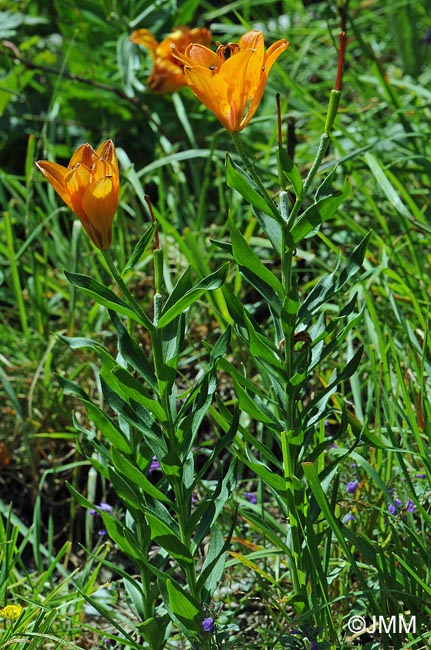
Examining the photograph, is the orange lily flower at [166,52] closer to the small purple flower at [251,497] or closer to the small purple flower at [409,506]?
the small purple flower at [251,497]

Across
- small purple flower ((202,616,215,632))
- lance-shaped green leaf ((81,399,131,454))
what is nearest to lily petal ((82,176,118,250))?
lance-shaped green leaf ((81,399,131,454))

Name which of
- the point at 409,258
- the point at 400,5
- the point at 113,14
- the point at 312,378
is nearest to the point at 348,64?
the point at 400,5

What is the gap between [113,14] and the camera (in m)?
2.61

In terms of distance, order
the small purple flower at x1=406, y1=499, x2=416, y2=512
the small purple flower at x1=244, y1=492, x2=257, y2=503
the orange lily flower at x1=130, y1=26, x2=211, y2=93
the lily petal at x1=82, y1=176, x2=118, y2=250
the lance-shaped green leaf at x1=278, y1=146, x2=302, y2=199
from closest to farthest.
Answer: the lily petal at x1=82, y1=176, x2=118, y2=250 → the lance-shaped green leaf at x1=278, y1=146, x2=302, y2=199 → the small purple flower at x1=406, y1=499, x2=416, y2=512 → the small purple flower at x1=244, y1=492, x2=257, y2=503 → the orange lily flower at x1=130, y1=26, x2=211, y2=93

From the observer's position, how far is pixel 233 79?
3.60 feet

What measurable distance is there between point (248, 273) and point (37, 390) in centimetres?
103

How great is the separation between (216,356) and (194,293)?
0.47 ft

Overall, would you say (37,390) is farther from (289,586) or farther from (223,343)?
(223,343)

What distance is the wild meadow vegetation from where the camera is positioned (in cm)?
119

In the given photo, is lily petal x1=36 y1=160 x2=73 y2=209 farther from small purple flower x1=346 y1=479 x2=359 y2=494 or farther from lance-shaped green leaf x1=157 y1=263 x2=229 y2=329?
small purple flower x1=346 y1=479 x2=359 y2=494

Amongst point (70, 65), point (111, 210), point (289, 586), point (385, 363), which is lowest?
point (289, 586)

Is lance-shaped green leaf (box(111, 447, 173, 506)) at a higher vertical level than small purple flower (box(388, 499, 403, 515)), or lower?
higher

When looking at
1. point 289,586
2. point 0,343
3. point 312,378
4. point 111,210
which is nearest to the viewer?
point 111,210

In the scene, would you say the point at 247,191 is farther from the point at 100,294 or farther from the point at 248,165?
the point at 100,294
